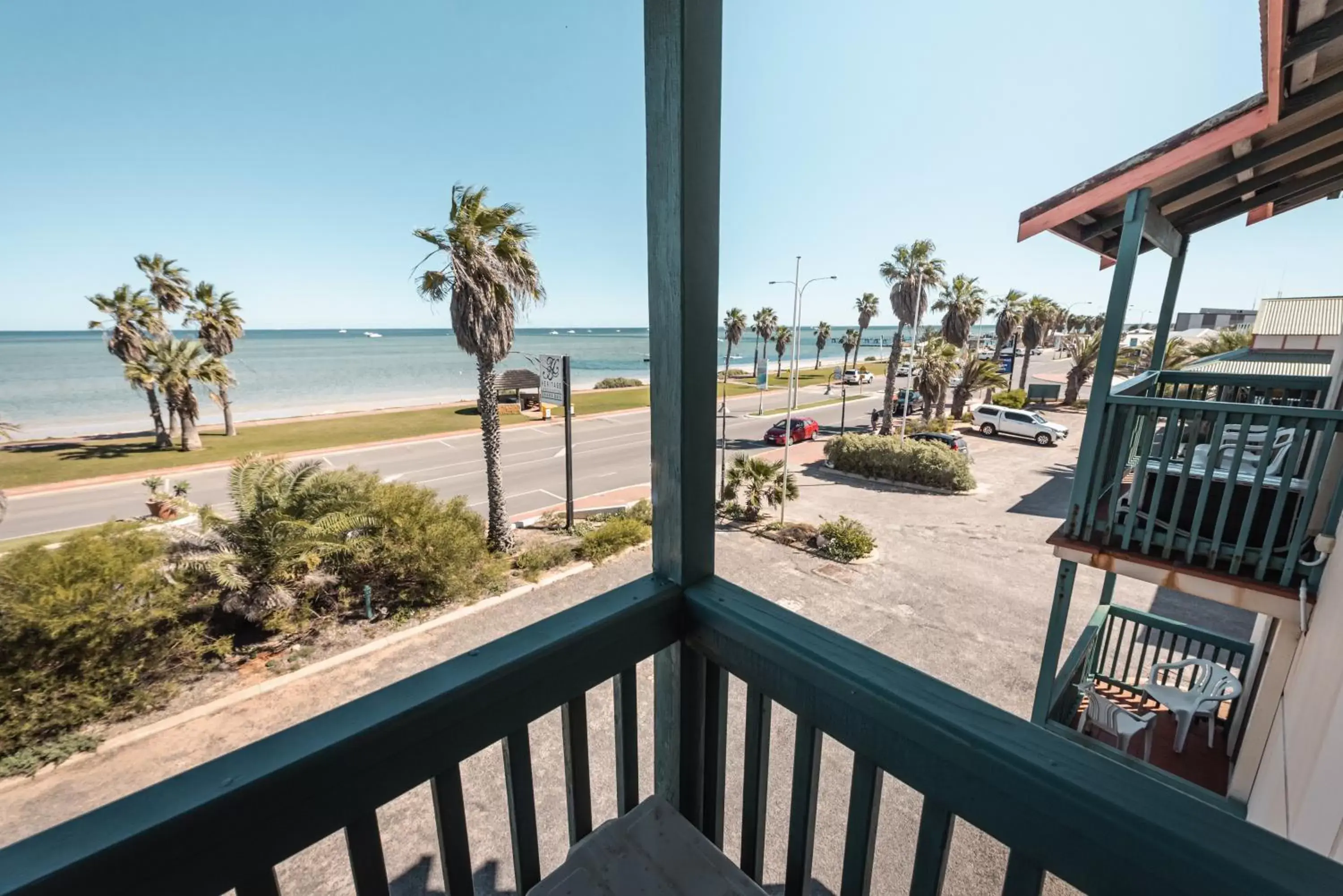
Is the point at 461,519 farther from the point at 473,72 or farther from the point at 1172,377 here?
the point at 1172,377

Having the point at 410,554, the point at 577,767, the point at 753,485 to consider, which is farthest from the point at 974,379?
the point at 577,767

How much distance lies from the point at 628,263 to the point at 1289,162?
4.09 metres

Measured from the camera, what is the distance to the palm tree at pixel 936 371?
20062 millimetres

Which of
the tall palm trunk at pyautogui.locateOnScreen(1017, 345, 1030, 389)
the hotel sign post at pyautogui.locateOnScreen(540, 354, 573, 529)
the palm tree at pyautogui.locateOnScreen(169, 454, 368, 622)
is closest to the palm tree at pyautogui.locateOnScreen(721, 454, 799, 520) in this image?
the hotel sign post at pyautogui.locateOnScreen(540, 354, 573, 529)

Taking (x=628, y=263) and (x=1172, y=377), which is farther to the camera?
(x=1172, y=377)

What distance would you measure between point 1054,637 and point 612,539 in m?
7.00

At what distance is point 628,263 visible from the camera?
5.36 feet

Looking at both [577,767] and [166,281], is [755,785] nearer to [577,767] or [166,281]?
[577,767]

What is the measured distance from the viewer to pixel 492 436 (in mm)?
9148

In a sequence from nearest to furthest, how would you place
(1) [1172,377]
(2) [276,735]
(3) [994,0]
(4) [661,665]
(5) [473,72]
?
(2) [276,735] → (4) [661,665] → (3) [994,0] → (5) [473,72] → (1) [1172,377]

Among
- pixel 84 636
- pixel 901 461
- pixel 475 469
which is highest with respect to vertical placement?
pixel 84 636

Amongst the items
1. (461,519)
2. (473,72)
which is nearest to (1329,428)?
(473,72)

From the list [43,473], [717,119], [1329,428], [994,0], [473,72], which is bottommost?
[43,473]

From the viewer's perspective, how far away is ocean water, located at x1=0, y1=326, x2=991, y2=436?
25.8m
